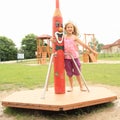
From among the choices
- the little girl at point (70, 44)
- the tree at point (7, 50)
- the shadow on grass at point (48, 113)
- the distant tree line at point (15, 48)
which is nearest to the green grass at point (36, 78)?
the little girl at point (70, 44)

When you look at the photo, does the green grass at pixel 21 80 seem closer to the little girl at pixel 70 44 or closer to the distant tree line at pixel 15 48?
the little girl at pixel 70 44

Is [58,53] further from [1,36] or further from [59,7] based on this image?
[1,36]

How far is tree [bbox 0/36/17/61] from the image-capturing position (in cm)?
3984

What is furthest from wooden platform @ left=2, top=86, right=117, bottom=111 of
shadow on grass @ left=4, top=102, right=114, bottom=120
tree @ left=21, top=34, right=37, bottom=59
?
tree @ left=21, top=34, right=37, bottom=59

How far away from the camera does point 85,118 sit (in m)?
4.21

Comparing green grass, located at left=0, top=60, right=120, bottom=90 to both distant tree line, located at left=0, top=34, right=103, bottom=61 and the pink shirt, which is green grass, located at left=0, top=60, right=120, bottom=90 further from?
distant tree line, located at left=0, top=34, right=103, bottom=61

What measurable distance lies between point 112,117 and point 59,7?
7.73 ft

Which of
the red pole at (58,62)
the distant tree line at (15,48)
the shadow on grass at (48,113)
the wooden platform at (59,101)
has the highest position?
the distant tree line at (15,48)

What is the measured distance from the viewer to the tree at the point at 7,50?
3984cm

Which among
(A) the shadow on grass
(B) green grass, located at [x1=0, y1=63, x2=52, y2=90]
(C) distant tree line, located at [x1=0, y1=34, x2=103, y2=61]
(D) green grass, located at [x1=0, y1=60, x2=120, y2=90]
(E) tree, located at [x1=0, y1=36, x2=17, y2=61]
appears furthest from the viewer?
(C) distant tree line, located at [x1=0, y1=34, x2=103, y2=61]

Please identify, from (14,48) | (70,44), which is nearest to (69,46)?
(70,44)

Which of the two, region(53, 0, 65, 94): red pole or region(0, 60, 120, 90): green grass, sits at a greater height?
region(53, 0, 65, 94): red pole

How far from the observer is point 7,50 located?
4066cm

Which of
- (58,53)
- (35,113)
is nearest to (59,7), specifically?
(58,53)
